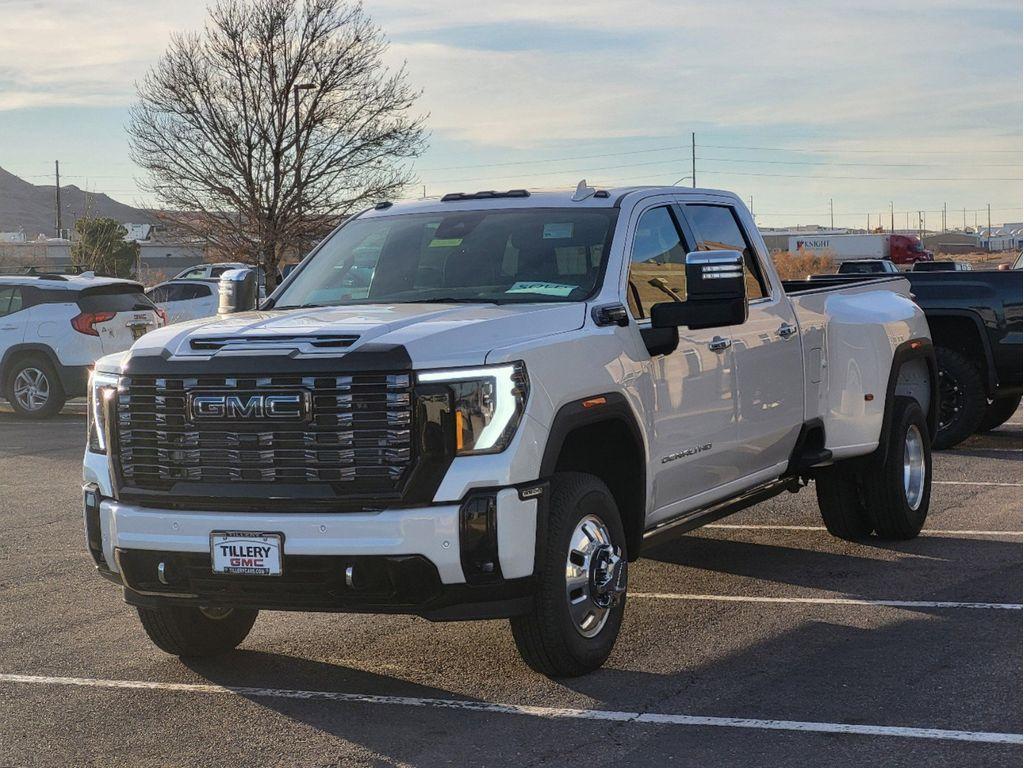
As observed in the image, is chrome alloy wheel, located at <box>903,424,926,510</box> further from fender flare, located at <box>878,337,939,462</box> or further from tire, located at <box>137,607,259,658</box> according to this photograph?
tire, located at <box>137,607,259,658</box>

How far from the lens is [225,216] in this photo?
1908 inches

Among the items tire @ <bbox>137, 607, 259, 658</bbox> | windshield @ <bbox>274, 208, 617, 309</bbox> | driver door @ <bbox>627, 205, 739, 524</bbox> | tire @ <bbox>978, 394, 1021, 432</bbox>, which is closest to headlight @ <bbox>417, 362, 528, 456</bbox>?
windshield @ <bbox>274, 208, 617, 309</bbox>

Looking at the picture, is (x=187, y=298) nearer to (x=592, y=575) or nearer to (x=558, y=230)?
(x=558, y=230)

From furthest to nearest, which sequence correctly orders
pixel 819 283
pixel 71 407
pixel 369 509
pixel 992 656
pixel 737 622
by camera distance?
1. pixel 71 407
2. pixel 819 283
3. pixel 737 622
4. pixel 992 656
5. pixel 369 509

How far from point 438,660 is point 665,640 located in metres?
1.03

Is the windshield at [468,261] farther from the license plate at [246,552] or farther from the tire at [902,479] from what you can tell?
the tire at [902,479]

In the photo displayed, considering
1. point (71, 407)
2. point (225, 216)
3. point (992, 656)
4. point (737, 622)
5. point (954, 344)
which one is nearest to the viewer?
point (992, 656)

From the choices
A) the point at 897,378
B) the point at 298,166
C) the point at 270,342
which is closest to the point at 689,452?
the point at 270,342

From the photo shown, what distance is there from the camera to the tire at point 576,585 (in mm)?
5914

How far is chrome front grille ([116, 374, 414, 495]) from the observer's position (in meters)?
5.64

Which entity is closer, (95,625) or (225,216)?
(95,625)

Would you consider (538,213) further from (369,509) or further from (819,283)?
(819,283)

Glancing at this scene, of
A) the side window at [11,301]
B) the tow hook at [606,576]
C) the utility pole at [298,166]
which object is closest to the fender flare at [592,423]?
the tow hook at [606,576]

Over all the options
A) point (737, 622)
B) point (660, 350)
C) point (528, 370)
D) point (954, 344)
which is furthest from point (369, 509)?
point (954, 344)
